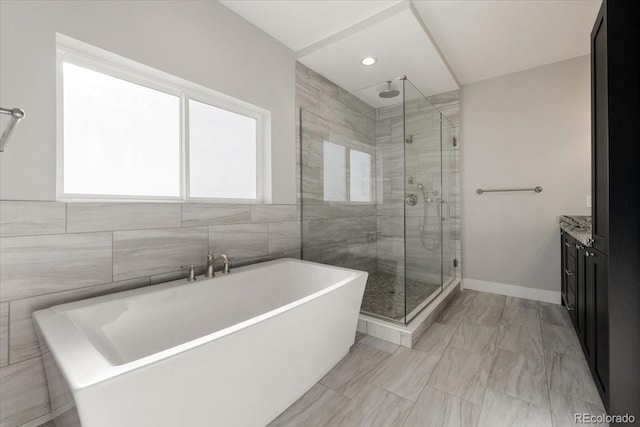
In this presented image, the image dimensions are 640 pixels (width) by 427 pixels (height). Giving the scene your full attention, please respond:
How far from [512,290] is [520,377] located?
183cm

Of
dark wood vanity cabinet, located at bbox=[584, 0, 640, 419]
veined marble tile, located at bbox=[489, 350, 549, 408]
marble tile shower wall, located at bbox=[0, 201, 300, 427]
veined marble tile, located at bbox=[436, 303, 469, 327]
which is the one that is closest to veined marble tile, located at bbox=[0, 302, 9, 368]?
marble tile shower wall, located at bbox=[0, 201, 300, 427]

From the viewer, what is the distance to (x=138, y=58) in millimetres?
1707

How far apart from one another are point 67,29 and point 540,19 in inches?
131

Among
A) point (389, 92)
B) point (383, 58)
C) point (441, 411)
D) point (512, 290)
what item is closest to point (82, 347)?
Answer: point (441, 411)

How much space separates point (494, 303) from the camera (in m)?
3.01

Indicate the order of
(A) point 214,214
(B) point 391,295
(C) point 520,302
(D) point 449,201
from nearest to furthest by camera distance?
(A) point 214,214 → (B) point 391,295 → (C) point 520,302 → (D) point 449,201

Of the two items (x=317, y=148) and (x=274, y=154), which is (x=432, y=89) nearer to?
(x=317, y=148)

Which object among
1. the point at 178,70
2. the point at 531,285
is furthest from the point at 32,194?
the point at 531,285

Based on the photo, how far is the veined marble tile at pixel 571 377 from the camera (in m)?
1.55

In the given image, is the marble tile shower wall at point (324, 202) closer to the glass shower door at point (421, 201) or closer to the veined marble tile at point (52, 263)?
the glass shower door at point (421, 201)

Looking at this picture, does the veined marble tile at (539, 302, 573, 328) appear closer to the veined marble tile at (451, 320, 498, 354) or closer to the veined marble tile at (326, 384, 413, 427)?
the veined marble tile at (451, 320, 498, 354)

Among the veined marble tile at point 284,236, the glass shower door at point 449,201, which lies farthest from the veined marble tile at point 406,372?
the glass shower door at point 449,201

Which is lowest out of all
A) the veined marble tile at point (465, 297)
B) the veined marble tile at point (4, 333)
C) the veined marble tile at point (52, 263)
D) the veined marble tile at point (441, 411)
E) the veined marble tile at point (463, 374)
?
the veined marble tile at point (441, 411)

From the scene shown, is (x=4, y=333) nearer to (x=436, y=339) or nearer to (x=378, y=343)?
(x=378, y=343)
